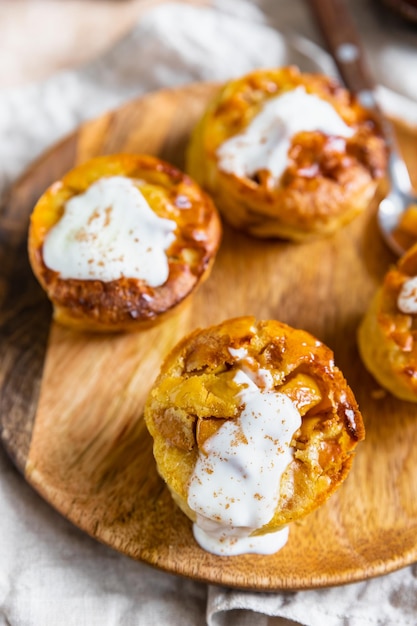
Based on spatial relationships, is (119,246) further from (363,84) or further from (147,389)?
(363,84)

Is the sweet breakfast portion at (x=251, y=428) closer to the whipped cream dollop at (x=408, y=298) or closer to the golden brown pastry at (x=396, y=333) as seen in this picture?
the golden brown pastry at (x=396, y=333)

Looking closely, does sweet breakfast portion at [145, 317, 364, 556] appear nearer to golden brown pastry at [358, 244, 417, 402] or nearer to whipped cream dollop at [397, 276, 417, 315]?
golden brown pastry at [358, 244, 417, 402]

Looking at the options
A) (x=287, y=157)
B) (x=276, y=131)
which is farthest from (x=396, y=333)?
(x=276, y=131)

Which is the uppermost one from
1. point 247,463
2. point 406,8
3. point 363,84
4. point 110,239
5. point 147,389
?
point 406,8

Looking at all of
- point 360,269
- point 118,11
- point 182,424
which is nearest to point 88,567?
point 182,424

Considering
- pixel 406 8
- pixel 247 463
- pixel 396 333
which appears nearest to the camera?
pixel 247 463

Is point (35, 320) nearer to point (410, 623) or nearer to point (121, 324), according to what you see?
point (121, 324)
